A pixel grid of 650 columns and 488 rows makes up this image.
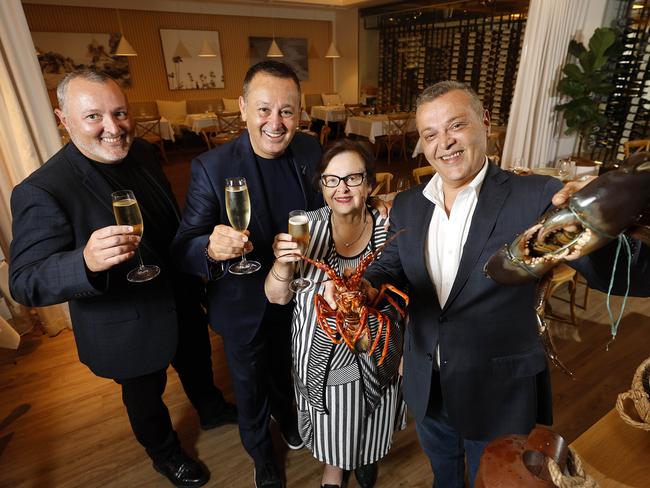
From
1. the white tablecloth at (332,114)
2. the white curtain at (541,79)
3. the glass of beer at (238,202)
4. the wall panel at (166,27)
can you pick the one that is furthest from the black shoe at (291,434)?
the wall panel at (166,27)

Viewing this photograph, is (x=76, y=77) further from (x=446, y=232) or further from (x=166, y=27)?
(x=166, y=27)

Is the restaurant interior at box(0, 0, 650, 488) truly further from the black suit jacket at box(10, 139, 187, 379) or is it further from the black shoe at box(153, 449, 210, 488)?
the black suit jacket at box(10, 139, 187, 379)

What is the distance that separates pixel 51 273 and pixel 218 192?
2.38 feet

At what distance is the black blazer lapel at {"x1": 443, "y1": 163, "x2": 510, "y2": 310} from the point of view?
1301 mm

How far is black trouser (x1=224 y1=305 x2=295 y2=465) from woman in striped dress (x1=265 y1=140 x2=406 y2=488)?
22 cm

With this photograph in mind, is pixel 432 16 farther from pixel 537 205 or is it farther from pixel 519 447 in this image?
pixel 519 447

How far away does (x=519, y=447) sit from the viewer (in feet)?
2.19

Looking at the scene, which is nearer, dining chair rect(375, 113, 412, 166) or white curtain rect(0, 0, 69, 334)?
white curtain rect(0, 0, 69, 334)

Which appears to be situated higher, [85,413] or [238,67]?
[238,67]

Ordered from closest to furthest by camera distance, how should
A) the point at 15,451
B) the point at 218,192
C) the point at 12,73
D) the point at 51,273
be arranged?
1. the point at 51,273
2. the point at 218,192
3. the point at 15,451
4. the point at 12,73

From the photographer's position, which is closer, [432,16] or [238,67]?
[432,16]

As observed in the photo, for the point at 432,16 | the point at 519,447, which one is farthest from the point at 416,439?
the point at 432,16

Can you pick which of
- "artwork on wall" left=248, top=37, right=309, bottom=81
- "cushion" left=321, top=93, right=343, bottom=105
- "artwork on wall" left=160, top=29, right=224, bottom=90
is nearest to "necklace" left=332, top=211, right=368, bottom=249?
"artwork on wall" left=160, top=29, right=224, bottom=90

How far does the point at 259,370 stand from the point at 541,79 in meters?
5.89
